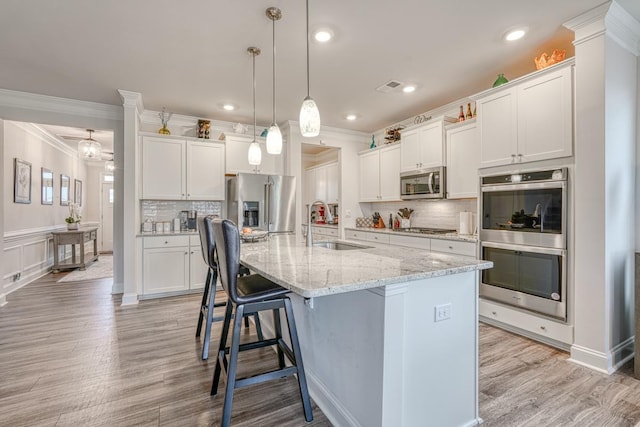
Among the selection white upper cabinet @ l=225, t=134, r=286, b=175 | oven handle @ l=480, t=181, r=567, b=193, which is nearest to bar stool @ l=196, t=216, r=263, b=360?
white upper cabinet @ l=225, t=134, r=286, b=175

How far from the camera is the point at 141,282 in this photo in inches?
160

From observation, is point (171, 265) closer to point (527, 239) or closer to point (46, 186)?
point (46, 186)

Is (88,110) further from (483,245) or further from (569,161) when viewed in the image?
(569,161)

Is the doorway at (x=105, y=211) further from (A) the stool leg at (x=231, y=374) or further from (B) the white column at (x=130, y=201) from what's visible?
(A) the stool leg at (x=231, y=374)

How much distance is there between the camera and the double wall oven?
2.52m

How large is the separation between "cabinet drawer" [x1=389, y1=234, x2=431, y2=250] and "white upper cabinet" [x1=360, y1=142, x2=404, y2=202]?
76 centimetres

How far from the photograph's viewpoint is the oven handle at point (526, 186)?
2.51 metres

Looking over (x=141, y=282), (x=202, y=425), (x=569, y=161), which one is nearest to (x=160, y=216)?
(x=141, y=282)

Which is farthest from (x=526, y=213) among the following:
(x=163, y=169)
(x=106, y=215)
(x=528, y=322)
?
(x=106, y=215)

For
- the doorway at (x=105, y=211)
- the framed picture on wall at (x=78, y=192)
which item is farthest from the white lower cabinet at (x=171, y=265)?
the doorway at (x=105, y=211)

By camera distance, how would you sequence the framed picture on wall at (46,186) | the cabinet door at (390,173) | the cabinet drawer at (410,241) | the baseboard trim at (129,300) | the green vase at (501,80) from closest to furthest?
the green vase at (501,80)
the cabinet drawer at (410,241)
the baseboard trim at (129,300)
the cabinet door at (390,173)
the framed picture on wall at (46,186)

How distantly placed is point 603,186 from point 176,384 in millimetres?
3365

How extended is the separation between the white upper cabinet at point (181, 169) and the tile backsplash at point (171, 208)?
312 mm

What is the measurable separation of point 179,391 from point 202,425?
1.41 feet
